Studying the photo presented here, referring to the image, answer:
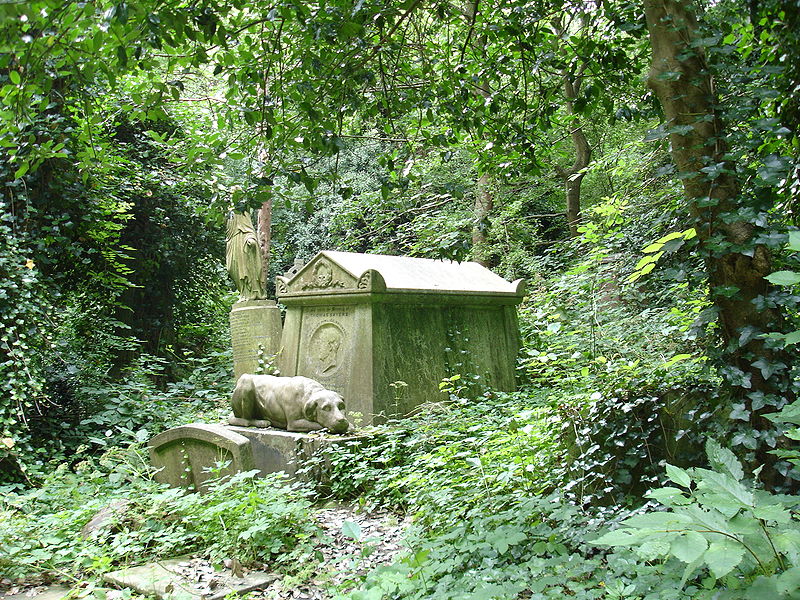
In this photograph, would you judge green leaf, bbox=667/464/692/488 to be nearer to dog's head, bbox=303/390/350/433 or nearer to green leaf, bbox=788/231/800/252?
green leaf, bbox=788/231/800/252

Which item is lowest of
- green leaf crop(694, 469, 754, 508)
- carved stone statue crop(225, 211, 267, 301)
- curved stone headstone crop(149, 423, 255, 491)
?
curved stone headstone crop(149, 423, 255, 491)

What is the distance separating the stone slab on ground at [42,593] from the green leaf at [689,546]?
3.32m

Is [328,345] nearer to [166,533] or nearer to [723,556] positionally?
[166,533]

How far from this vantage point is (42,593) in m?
3.54

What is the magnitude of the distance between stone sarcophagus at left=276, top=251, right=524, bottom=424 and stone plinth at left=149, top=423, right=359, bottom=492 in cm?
60

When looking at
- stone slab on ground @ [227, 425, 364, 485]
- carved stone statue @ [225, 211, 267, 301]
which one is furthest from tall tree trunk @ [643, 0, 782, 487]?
carved stone statue @ [225, 211, 267, 301]

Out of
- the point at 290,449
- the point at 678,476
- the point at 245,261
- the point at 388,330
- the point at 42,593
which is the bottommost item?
the point at 42,593

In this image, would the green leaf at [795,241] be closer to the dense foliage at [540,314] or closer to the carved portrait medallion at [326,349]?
the dense foliage at [540,314]

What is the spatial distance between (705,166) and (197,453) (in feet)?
14.3

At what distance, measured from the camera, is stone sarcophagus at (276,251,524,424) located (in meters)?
6.05

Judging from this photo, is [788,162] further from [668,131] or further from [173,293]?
[173,293]

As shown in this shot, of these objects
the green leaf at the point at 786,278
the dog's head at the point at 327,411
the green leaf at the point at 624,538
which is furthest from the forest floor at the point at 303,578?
the green leaf at the point at 786,278

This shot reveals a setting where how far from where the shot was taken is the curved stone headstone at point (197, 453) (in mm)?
4879

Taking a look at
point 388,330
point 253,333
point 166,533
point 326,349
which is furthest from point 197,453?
point 253,333
